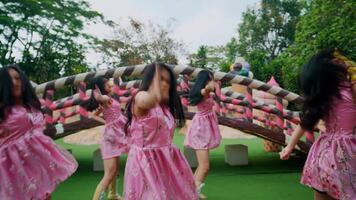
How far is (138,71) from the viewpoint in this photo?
237 inches

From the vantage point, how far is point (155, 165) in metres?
3.01

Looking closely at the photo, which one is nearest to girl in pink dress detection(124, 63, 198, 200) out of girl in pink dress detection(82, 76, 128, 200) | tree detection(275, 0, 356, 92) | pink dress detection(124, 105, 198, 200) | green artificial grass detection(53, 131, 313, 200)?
pink dress detection(124, 105, 198, 200)

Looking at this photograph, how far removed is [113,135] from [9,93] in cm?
170

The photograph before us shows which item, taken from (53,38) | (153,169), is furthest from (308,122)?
(53,38)

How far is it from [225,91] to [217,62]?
2780 centimetres

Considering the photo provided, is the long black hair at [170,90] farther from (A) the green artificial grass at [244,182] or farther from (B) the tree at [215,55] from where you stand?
(B) the tree at [215,55]

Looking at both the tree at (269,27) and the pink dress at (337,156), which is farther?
the tree at (269,27)

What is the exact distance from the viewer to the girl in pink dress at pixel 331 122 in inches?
106

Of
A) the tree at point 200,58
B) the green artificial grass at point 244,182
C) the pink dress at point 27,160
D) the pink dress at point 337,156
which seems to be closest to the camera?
the pink dress at point 337,156

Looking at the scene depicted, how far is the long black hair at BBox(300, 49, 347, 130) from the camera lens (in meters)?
2.74

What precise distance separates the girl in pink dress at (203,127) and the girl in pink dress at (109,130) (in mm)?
842

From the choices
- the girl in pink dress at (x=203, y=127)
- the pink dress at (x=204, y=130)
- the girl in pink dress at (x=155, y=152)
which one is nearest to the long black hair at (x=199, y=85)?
the girl in pink dress at (x=203, y=127)

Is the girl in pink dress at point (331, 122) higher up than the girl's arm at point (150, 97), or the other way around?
the girl's arm at point (150, 97)

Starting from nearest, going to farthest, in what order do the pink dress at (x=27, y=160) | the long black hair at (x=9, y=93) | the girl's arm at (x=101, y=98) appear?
the pink dress at (x=27, y=160) < the long black hair at (x=9, y=93) < the girl's arm at (x=101, y=98)
